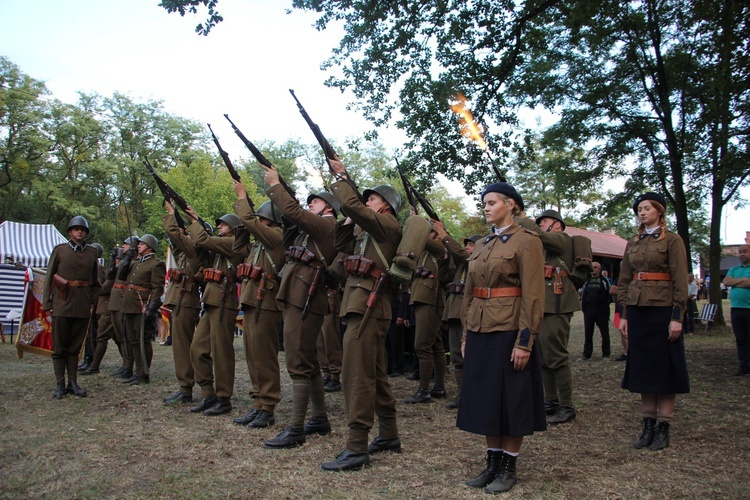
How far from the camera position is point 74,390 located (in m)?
7.96

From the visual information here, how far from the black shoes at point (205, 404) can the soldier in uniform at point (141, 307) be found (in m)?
2.34

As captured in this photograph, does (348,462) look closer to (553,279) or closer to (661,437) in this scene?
(661,437)

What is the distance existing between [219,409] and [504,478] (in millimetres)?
3797

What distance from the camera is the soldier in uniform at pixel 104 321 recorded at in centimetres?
1022

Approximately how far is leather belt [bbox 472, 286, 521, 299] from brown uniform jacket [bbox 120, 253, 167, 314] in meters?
6.20

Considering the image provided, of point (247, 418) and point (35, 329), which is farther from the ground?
point (35, 329)

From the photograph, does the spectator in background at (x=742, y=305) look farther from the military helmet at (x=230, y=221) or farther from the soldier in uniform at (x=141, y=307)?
the soldier in uniform at (x=141, y=307)

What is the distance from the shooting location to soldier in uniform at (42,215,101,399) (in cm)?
785

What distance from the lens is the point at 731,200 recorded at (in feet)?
58.7

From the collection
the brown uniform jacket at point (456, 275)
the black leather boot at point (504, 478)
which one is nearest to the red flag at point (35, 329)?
the brown uniform jacket at point (456, 275)

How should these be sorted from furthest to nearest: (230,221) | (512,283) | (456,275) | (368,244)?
1. (456,275)
2. (230,221)
3. (368,244)
4. (512,283)

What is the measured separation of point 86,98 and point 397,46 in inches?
1419

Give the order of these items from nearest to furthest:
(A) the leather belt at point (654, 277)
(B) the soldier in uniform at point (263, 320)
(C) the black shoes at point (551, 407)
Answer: (A) the leather belt at point (654, 277), (B) the soldier in uniform at point (263, 320), (C) the black shoes at point (551, 407)

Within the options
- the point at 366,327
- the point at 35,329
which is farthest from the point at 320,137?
the point at 35,329
